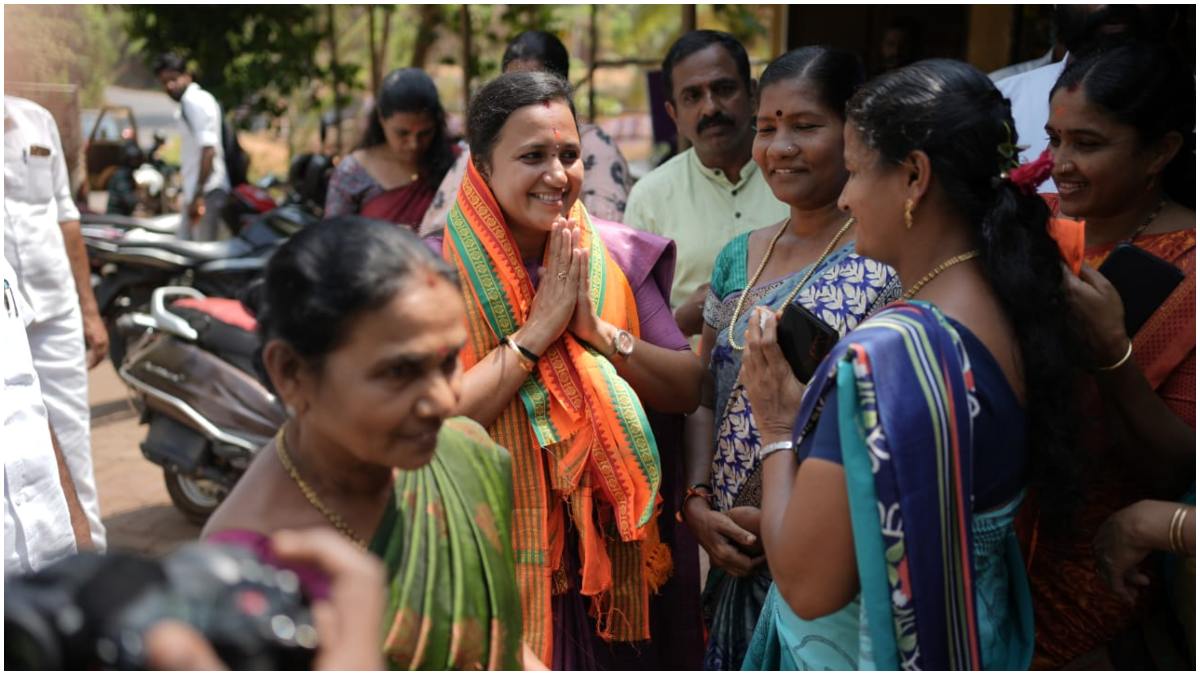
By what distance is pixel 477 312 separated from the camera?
95.6 inches

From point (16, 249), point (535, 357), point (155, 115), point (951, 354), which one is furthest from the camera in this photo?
point (155, 115)

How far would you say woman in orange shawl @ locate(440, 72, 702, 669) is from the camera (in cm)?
240

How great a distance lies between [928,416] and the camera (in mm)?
1699

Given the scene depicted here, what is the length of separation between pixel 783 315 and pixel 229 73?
9665 mm

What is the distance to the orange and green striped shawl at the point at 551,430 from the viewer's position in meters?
2.41

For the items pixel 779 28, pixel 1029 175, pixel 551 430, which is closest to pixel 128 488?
pixel 551 430

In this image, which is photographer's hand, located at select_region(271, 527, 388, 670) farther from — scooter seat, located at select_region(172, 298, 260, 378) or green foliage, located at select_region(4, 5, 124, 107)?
scooter seat, located at select_region(172, 298, 260, 378)

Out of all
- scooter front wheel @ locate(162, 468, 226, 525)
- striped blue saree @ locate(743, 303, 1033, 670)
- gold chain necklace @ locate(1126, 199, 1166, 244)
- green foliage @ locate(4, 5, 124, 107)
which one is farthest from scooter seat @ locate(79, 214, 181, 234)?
striped blue saree @ locate(743, 303, 1033, 670)

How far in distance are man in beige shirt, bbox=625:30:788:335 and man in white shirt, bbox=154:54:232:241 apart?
539cm

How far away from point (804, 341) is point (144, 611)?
1361mm

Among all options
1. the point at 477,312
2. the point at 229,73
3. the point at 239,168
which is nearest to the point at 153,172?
the point at 229,73

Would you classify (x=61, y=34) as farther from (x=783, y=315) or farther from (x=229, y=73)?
(x=783, y=315)

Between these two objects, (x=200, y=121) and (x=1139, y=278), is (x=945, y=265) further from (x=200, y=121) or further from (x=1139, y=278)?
(x=200, y=121)

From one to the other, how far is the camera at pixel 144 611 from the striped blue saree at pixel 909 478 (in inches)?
35.5
